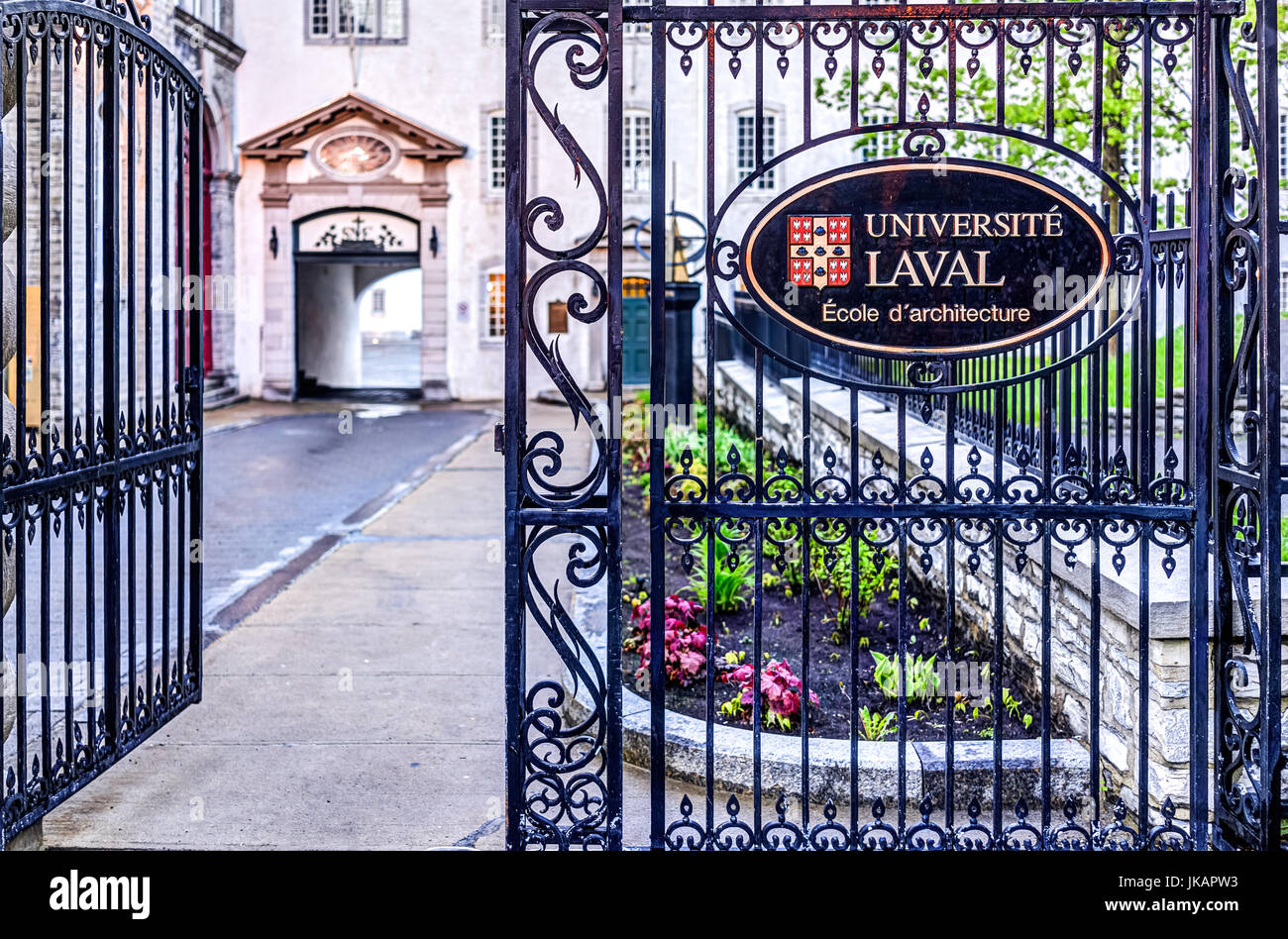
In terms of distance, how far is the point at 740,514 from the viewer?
389 cm

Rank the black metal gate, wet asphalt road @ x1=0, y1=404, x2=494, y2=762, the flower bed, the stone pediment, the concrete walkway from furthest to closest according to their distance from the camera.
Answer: the stone pediment, wet asphalt road @ x1=0, y1=404, x2=494, y2=762, the concrete walkway, the black metal gate, the flower bed

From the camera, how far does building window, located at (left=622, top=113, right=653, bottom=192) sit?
2672 cm

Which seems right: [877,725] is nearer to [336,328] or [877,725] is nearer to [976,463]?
[976,463]

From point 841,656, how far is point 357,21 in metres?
24.4

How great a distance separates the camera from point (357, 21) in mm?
27031

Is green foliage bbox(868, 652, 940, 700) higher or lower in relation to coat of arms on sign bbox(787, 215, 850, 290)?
lower

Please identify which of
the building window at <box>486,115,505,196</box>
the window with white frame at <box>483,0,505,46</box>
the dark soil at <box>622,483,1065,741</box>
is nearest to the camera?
the dark soil at <box>622,483,1065,741</box>

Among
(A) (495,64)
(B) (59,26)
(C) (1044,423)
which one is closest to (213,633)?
(B) (59,26)

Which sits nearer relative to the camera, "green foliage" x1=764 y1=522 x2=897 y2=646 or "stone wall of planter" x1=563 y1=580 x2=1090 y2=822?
"stone wall of planter" x1=563 y1=580 x2=1090 y2=822

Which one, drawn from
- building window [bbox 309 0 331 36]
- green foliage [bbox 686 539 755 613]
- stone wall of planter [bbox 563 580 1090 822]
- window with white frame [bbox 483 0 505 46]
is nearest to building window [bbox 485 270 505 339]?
window with white frame [bbox 483 0 505 46]

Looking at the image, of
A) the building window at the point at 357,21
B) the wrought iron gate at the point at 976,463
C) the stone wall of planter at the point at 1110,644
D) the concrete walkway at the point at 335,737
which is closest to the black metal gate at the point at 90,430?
the concrete walkway at the point at 335,737

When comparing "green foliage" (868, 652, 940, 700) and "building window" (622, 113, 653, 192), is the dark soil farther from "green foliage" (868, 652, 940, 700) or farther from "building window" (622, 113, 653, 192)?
"building window" (622, 113, 653, 192)

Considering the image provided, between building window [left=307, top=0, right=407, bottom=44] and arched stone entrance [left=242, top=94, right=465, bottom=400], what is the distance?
1.71 metres

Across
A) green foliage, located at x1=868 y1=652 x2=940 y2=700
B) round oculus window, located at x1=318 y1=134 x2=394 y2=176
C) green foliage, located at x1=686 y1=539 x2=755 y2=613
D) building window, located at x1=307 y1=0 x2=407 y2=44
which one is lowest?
green foliage, located at x1=868 y1=652 x2=940 y2=700
